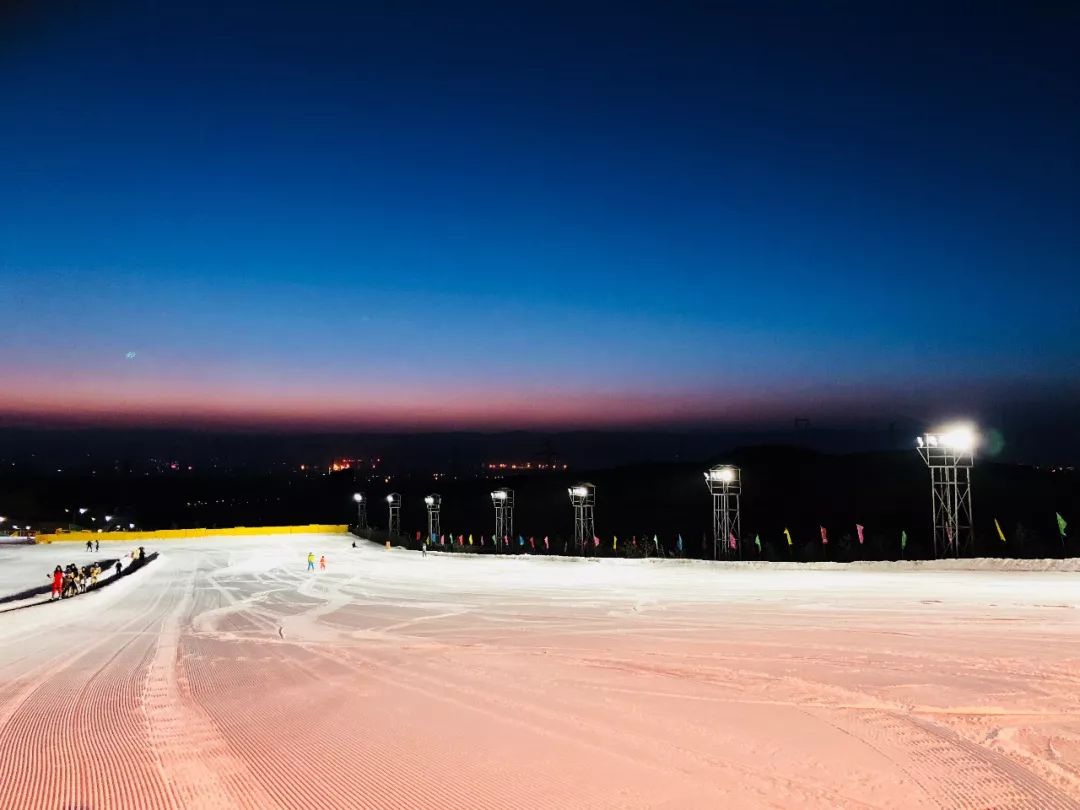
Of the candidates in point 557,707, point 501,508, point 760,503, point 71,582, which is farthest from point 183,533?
point 760,503

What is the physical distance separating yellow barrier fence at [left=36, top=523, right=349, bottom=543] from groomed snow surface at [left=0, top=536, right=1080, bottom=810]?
195ft

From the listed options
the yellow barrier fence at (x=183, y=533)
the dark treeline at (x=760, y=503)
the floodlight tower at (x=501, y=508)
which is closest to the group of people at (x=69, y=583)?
the floodlight tower at (x=501, y=508)

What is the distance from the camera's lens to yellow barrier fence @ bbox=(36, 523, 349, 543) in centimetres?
7256

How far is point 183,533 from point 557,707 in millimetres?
75096

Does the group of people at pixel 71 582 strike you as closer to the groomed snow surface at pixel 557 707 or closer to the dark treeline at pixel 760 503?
the groomed snow surface at pixel 557 707

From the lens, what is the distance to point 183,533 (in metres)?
74.5

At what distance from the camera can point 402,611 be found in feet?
62.5

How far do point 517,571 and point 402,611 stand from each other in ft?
61.5

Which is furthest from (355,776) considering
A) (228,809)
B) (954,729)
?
(954,729)

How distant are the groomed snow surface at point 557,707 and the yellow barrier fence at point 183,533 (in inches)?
2336

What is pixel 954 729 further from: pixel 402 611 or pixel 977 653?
pixel 402 611

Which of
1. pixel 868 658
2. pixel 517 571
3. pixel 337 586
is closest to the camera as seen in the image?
pixel 868 658

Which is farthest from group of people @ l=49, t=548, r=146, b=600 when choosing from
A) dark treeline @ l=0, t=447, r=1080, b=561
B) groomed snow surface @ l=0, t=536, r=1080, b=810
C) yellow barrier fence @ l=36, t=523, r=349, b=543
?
dark treeline @ l=0, t=447, r=1080, b=561

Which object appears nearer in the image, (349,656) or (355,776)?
(355,776)
